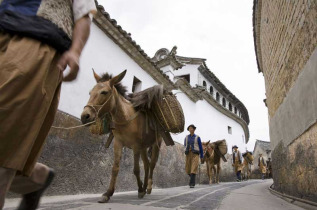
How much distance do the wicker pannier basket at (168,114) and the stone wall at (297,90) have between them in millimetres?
2187

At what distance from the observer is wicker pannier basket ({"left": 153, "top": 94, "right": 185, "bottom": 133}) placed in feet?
17.3

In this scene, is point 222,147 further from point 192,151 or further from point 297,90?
point 297,90

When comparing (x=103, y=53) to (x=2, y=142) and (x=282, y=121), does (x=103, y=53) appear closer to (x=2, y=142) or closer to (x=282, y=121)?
(x=282, y=121)

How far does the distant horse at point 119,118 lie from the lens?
4.08 m

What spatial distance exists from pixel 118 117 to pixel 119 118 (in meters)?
0.03

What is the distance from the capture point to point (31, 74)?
1370mm

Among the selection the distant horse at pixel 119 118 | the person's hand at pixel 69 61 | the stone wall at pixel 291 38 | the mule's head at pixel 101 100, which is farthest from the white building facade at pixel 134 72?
the stone wall at pixel 291 38

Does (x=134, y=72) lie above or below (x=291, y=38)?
above

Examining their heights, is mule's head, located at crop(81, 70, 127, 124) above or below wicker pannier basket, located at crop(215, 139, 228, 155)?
below

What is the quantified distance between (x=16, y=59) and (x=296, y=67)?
4424 millimetres

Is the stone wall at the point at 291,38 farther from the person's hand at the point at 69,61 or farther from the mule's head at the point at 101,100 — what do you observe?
the person's hand at the point at 69,61

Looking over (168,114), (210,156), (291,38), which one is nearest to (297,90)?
(291,38)

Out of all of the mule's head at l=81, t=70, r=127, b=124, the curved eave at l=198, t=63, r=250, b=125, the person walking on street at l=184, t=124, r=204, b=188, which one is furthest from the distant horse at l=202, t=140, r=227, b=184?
the mule's head at l=81, t=70, r=127, b=124

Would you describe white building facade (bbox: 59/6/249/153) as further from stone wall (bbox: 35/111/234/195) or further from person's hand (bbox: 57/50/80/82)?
stone wall (bbox: 35/111/234/195)
